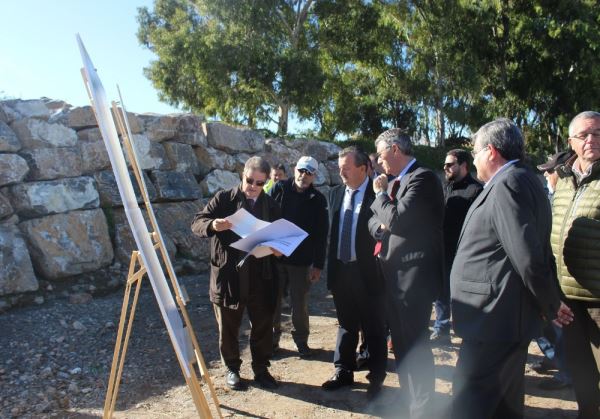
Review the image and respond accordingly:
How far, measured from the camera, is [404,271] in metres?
3.27

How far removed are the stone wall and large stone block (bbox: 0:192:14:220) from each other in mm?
12

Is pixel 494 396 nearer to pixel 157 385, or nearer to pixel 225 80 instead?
pixel 157 385

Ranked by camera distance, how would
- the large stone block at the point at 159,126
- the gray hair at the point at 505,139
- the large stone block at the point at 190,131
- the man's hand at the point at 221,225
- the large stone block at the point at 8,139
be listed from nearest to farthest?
1. the gray hair at the point at 505,139
2. the man's hand at the point at 221,225
3. the large stone block at the point at 8,139
4. the large stone block at the point at 159,126
5. the large stone block at the point at 190,131

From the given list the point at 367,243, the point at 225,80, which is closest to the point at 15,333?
the point at 367,243

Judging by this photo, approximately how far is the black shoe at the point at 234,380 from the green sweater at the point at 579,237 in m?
2.42

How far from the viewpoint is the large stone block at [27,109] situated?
22.9 feet

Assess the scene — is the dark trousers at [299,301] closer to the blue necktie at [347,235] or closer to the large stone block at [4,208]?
the blue necktie at [347,235]

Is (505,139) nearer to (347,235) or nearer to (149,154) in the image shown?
(347,235)

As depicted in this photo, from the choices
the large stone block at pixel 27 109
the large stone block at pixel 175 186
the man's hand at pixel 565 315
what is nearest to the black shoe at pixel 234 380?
the man's hand at pixel 565 315

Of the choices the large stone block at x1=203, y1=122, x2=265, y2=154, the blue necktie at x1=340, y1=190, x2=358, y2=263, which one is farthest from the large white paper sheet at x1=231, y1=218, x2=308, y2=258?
the large stone block at x1=203, y1=122, x2=265, y2=154

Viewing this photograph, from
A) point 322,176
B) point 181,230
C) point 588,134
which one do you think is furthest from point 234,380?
point 322,176

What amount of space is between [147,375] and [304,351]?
1.41m

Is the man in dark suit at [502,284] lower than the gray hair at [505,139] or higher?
lower

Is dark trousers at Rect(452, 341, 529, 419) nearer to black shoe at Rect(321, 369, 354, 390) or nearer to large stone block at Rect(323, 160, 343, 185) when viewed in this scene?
black shoe at Rect(321, 369, 354, 390)
